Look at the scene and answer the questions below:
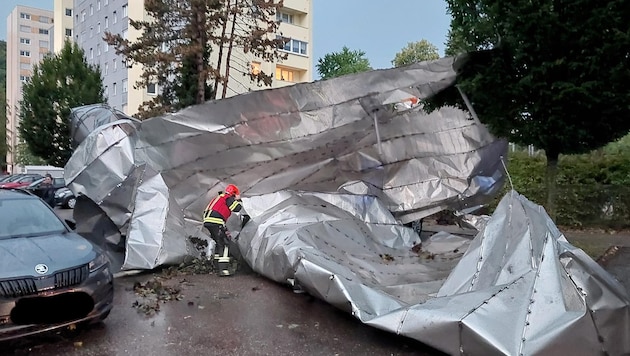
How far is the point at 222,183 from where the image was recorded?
405 inches

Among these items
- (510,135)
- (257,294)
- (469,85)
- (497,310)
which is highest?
(469,85)

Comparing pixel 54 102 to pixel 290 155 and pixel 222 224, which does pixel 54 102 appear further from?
pixel 222 224

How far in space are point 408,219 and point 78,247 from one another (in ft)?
23.8

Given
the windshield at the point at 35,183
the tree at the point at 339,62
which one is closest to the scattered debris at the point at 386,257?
the windshield at the point at 35,183

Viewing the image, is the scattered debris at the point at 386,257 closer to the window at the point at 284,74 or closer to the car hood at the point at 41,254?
the car hood at the point at 41,254

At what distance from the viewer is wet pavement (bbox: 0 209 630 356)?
5035mm

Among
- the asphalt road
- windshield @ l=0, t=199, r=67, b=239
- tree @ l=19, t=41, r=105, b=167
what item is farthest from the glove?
tree @ l=19, t=41, r=105, b=167

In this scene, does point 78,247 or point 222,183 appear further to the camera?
point 222,183

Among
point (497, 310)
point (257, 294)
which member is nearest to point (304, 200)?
point (257, 294)

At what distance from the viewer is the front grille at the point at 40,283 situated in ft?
15.2

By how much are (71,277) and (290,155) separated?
5.80 metres

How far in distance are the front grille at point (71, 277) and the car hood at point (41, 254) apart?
0.05 m

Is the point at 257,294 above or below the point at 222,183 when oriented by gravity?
below

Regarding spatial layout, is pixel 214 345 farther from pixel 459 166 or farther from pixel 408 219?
pixel 459 166
